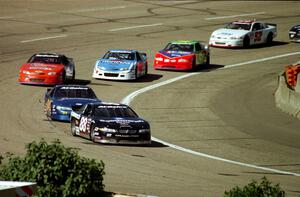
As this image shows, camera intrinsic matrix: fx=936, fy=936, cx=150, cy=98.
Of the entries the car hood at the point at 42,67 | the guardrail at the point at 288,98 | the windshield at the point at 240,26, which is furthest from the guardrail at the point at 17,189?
the windshield at the point at 240,26

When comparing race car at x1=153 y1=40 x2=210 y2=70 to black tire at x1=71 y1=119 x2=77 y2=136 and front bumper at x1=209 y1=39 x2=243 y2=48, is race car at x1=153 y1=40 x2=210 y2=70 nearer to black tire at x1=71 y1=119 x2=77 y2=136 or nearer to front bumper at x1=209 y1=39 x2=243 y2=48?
front bumper at x1=209 y1=39 x2=243 y2=48

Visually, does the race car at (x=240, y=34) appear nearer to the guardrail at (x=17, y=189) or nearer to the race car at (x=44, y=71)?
the race car at (x=44, y=71)

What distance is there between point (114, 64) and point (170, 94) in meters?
3.32

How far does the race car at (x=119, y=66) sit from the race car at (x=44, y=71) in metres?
1.68

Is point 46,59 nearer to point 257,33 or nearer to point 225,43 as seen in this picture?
point 225,43

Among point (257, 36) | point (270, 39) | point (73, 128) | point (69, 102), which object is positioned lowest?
point (270, 39)

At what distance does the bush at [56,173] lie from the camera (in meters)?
14.8

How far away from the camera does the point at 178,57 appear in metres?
41.3

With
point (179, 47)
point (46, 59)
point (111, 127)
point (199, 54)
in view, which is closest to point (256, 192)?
point (111, 127)

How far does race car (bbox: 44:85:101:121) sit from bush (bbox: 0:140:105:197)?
42.3 feet

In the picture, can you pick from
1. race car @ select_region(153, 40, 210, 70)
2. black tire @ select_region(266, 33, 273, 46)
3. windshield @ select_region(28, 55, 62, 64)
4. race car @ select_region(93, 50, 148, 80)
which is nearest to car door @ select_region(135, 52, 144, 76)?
race car @ select_region(93, 50, 148, 80)

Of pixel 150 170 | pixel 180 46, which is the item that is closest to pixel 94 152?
pixel 150 170

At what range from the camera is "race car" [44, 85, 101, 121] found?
28.8m

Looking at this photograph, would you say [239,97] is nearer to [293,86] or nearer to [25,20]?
[293,86]
